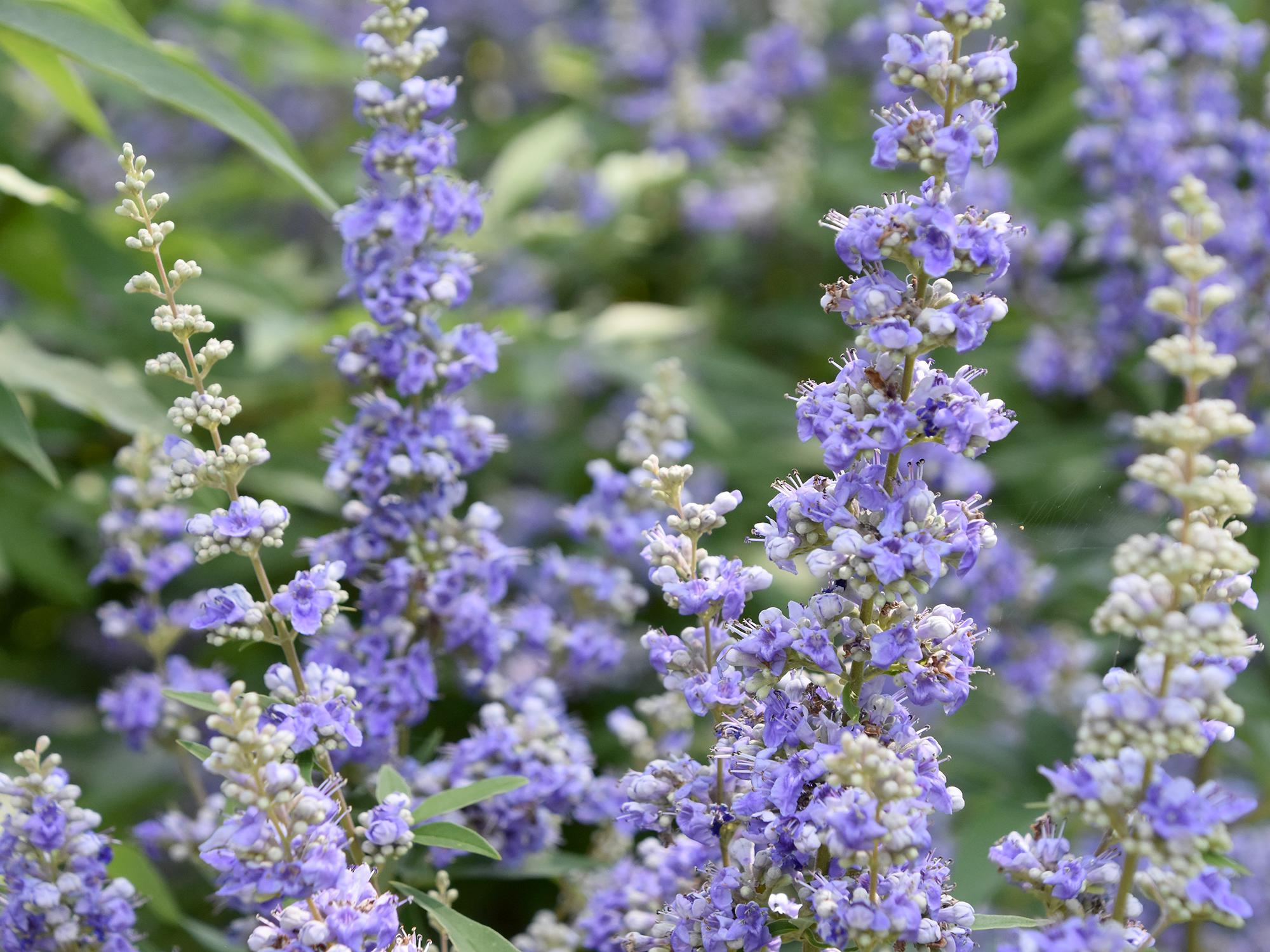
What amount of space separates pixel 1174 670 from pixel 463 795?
1.18 m

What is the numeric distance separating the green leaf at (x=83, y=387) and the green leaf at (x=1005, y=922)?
6.87ft

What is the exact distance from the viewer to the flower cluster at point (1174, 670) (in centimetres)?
165

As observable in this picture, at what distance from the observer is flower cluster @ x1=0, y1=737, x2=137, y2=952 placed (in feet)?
7.14

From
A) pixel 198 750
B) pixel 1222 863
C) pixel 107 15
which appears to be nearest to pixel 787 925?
pixel 1222 863

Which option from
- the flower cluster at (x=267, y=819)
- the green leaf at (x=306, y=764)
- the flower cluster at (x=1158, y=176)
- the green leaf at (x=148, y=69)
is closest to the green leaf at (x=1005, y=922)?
the flower cluster at (x=267, y=819)

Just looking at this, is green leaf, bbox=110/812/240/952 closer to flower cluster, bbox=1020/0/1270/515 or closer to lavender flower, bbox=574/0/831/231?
flower cluster, bbox=1020/0/1270/515

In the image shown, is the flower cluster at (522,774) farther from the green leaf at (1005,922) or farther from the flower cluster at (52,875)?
the green leaf at (1005,922)

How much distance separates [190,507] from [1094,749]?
8.38ft

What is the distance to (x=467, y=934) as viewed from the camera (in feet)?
6.86

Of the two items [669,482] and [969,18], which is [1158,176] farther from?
[669,482]

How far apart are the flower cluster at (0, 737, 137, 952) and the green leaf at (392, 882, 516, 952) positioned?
55 centimetres

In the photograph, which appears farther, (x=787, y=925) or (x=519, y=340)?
(x=519, y=340)

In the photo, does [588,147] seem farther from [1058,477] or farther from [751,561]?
[1058,477]

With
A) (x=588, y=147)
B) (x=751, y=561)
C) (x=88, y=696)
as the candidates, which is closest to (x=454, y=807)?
(x=751, y=561)
